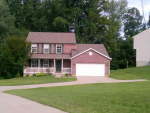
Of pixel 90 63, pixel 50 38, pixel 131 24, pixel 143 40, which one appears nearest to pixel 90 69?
pixel 90 63

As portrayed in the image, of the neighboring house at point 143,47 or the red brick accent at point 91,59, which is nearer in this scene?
the red brick accent at point 91,59

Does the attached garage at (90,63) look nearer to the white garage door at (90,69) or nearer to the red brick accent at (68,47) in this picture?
the white garage door at (90,69)

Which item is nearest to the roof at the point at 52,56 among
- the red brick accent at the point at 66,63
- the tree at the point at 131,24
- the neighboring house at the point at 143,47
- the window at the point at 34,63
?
the window at the point at 34,63

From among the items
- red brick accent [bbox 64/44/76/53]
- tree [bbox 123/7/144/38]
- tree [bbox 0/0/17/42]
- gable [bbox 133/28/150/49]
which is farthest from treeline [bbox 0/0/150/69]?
tree [bbox 123/7/144/38]

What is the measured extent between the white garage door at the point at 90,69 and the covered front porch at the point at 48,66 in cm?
180

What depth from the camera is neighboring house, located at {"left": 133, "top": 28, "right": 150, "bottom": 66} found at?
44156 mm

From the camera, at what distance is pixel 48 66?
34.9 metres

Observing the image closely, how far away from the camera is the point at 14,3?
5078cm

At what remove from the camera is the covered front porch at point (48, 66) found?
3350 centimetres

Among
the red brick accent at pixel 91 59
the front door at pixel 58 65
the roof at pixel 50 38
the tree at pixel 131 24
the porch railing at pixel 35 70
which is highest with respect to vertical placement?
the tree at pixel 131 24

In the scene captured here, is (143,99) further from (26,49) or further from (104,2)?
(104,2)

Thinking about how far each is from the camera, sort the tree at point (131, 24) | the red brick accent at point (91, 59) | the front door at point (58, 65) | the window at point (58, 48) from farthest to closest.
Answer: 1. the tree at point (131, 24)
2. the window at point (58, 48)
3. the front door at point (58, 65)
4. the red brick accent at point (91, 59)

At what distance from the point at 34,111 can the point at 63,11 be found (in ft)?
131

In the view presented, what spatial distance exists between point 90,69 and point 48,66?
674 centimetres
